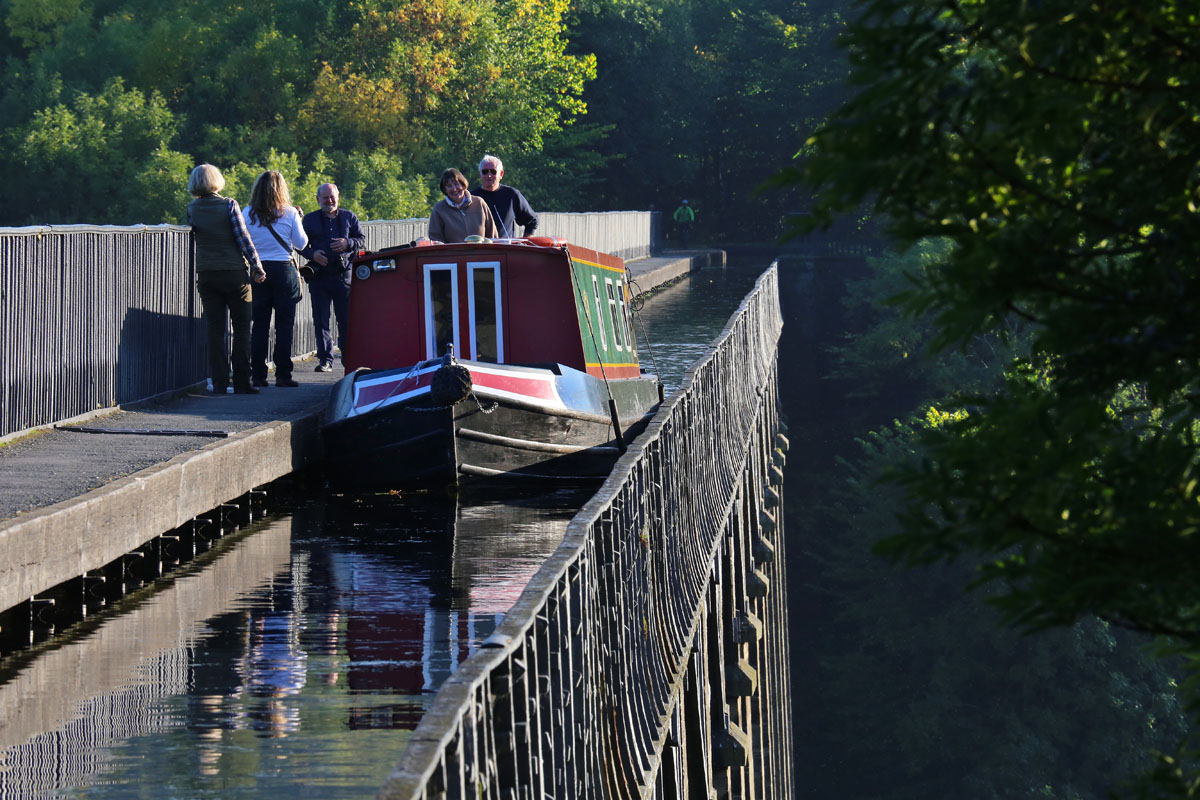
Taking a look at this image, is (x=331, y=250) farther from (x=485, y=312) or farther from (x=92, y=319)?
(x=92, y=319)

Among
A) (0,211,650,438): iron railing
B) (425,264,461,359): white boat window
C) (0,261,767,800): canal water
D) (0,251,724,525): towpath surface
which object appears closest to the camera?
(0,261,767,800): canal water

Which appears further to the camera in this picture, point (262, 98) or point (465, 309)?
point (262, 98)

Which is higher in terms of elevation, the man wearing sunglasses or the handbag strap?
the man wearing sunglasses

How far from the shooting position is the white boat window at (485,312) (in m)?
13.4

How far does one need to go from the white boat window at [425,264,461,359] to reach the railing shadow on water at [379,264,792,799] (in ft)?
6.74

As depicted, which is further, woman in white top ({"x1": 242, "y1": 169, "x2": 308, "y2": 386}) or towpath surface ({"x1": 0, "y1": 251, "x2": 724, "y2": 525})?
woman in white top ({"x1": 242, "y1": 169, "x2": 308, "y2": 386})

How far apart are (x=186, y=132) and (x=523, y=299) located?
38184mm

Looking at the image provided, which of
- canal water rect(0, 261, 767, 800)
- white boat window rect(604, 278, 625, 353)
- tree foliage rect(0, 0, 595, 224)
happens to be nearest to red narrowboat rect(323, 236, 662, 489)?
white boat window rect(604, 278, 625, 353)

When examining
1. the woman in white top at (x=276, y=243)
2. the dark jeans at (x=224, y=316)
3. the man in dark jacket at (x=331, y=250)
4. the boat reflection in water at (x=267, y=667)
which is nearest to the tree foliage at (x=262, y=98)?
the man in dark jacket at (x=331, y=250)

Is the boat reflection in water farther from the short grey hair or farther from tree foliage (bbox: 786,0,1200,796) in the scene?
the short grey hair

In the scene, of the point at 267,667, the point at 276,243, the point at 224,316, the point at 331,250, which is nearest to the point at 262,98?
the point at 331,250

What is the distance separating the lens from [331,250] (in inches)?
603

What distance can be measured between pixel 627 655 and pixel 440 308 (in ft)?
25.4

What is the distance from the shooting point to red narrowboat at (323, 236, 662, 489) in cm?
1226
